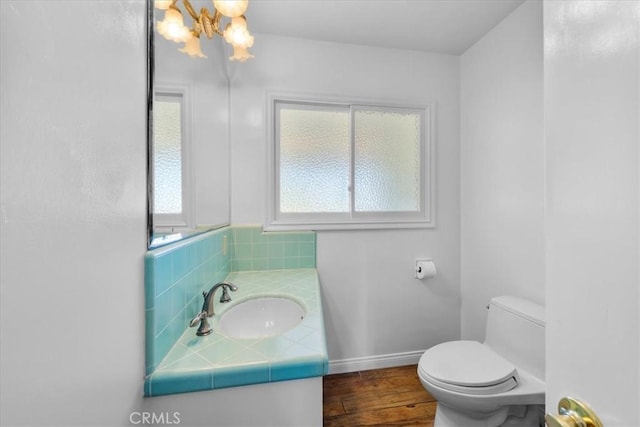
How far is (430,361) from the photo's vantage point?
4.32 ft

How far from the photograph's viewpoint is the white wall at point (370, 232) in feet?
5.83

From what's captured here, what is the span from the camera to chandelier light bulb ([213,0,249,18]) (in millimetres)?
1134

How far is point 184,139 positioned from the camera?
104 cm

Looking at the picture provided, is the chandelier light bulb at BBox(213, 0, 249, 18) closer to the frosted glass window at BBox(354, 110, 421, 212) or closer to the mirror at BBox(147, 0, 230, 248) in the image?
the mirror at BBox(147, 0, 230, 248)

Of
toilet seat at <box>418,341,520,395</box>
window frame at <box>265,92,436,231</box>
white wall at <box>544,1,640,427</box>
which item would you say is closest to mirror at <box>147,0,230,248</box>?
window frame at <box>265,92,436,231</box>

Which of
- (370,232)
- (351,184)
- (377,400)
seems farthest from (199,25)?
(377,400)

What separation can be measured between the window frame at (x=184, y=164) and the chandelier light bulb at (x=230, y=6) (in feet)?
1.43

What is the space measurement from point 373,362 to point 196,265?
1.59m

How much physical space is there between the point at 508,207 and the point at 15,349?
2116mm

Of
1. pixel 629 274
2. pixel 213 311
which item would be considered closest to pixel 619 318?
pixel 629 274

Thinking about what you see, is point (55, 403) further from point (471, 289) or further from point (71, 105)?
point (471, 289)

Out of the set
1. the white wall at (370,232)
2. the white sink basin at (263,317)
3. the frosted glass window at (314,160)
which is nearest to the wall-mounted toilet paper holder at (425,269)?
the white wall at (370,232)

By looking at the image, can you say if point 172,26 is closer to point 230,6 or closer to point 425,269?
point 230,6

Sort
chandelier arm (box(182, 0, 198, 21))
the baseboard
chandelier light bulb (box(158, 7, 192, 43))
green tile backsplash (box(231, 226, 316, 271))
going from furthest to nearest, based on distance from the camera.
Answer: the baseboard, green tile backsplash (box(231, 226, 316, 271)), chandelier arm (box(182, 0, 198, 21)), chandelier light bulb (box(158, 7, 192, 43))
